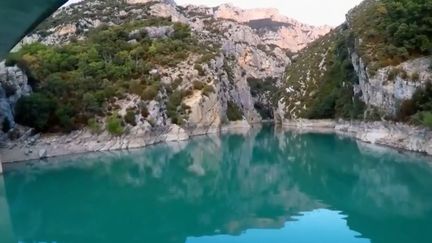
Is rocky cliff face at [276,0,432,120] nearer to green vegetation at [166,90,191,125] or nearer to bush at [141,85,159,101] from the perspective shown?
green vegetation at [166,90,191,125]

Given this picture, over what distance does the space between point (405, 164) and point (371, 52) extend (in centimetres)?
2091

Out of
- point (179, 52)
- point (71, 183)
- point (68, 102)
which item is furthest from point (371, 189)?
point (179, 52)

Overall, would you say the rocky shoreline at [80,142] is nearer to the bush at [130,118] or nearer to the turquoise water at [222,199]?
the bush at [130,118]

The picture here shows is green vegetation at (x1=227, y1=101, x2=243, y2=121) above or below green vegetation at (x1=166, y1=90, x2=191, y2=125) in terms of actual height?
below

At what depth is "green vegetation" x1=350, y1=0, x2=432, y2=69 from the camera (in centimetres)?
4212

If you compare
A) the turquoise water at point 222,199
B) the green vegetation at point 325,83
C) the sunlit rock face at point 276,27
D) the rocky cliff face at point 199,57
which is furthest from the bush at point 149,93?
the sunlit rock face at point 276,27

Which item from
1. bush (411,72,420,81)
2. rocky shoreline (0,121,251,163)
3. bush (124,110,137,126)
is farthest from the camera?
bush (124,110,137,126)

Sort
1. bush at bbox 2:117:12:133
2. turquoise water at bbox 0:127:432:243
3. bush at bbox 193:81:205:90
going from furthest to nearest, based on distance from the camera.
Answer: bush at bbox 193:81:205:90, bush at bbox 2:117:12:133, turquoise water at bbox 0:127:432:243

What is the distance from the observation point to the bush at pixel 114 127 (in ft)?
146

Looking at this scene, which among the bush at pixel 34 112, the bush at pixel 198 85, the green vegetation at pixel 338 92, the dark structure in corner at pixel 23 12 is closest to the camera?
the dark structure in corner at pixel 23 12

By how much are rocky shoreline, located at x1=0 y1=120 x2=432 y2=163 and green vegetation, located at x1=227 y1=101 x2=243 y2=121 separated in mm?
23253

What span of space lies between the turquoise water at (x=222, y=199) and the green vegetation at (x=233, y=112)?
40586 millimetres

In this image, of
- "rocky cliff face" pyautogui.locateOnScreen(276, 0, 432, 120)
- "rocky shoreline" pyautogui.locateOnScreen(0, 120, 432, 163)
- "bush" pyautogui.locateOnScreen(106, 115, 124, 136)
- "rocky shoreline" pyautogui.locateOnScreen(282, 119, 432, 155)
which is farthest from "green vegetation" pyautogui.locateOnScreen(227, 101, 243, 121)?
"bush" pyautogui.locateOnScreen(106, 115, 124, 136)

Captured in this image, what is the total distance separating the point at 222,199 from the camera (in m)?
22.6
